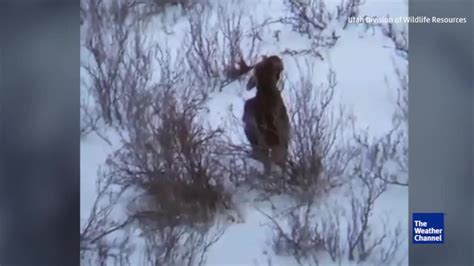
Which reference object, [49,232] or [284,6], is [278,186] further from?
[49,232]

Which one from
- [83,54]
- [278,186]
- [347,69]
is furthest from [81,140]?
[347,69]

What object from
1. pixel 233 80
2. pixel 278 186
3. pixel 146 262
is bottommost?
pixel 146 262

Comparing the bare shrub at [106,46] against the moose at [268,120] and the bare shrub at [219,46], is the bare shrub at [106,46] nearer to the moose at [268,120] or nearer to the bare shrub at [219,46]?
the bare shrub at [219,46]

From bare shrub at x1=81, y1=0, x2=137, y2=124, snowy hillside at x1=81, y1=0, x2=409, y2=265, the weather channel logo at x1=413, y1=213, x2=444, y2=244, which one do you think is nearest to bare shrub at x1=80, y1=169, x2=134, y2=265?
snowy hillside at x1=81, y1=0, x2=409, y2=265

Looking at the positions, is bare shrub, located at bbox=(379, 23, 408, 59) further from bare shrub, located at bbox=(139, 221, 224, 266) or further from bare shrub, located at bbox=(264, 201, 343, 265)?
bare shrub, located at bbox=(139, 221, 224, 266)

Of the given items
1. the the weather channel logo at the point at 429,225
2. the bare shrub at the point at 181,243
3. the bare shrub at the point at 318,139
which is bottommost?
the bare shrub at the point at 181,243

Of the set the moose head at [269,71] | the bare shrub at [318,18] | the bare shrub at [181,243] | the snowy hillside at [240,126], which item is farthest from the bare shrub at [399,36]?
the bare shrub at [181,243]
